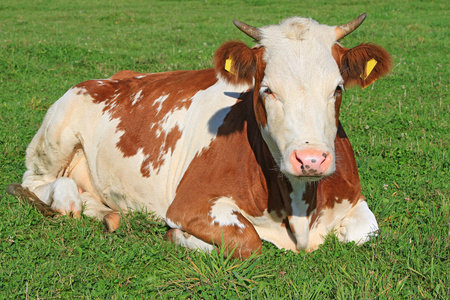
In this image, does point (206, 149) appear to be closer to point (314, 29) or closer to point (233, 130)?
point (233, 130)

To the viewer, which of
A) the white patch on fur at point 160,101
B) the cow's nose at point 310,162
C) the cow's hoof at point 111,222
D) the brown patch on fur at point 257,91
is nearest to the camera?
the cow's nose at point 310,162

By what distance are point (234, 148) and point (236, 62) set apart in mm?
851

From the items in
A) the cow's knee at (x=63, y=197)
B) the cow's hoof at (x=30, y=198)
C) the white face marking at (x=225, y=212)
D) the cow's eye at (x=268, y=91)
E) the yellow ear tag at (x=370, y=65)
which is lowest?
the cow's knee at (x=63, y=197)

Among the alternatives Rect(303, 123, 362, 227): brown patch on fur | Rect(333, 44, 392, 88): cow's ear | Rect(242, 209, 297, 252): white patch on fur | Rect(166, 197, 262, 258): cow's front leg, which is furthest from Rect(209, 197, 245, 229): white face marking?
Rect(333, 44, 392, 88): cow's ear

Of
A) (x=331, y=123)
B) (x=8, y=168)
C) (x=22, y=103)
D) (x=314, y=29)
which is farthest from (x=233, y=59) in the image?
(x=22, y=103)

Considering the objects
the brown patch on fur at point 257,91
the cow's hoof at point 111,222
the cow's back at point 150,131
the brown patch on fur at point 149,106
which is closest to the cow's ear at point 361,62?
the brown patch on fur at point 257,91

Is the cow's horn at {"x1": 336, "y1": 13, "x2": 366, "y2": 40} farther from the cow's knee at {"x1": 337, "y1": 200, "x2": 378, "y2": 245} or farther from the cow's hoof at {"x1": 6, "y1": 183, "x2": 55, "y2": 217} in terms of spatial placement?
the cow's hoof at {"x1": 6, "y1": 183, "x2": 55, "y2": 217}

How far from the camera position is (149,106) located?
587 cm

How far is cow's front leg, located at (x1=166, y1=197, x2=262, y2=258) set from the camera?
4172mm

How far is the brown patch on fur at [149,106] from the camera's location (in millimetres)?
5512

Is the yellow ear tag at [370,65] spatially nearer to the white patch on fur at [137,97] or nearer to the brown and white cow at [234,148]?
the brown and white cow at [234,148]

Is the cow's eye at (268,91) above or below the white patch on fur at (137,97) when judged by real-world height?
above

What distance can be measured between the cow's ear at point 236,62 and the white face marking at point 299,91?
16 centimetres

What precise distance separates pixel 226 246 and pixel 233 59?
1518 millimetres
